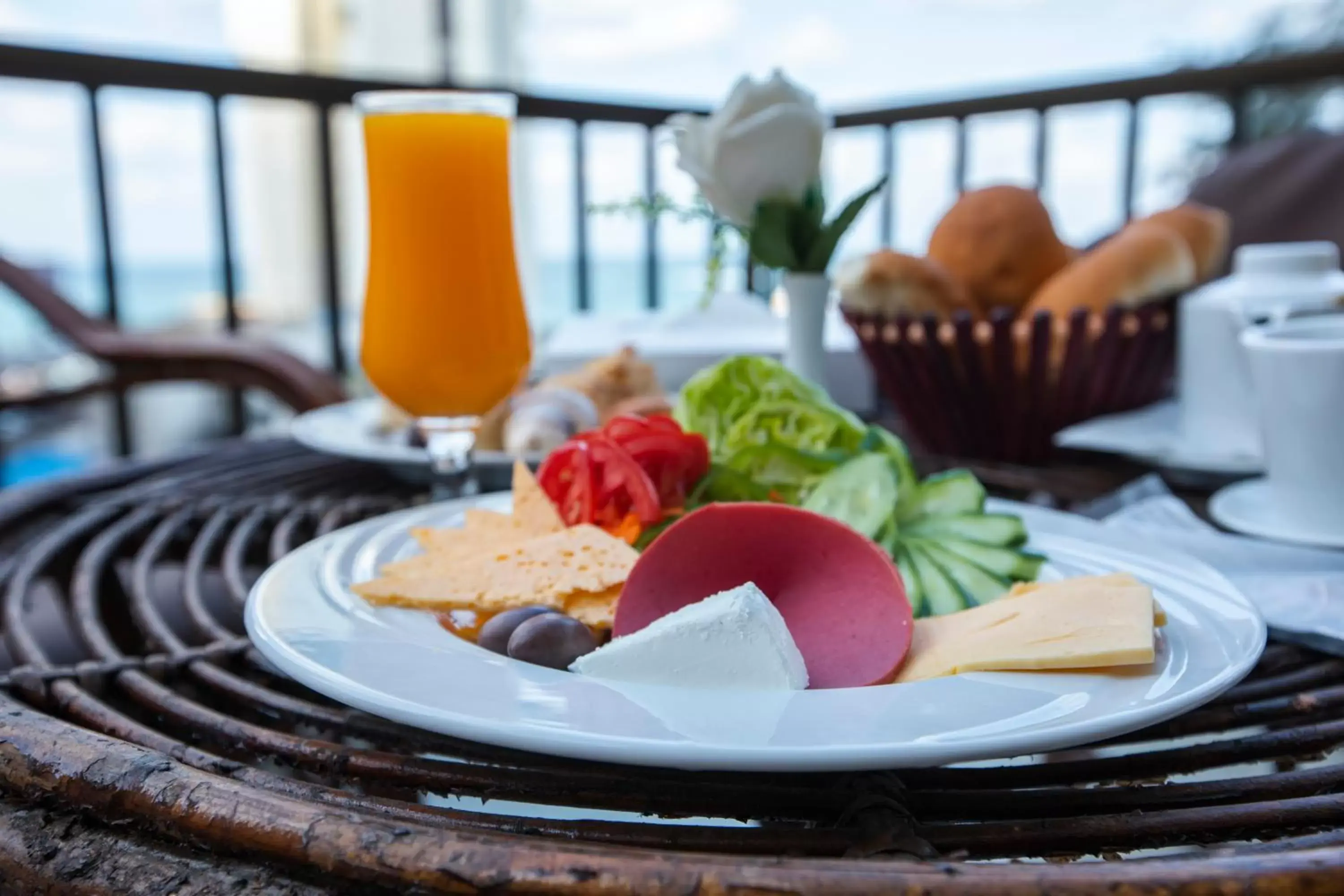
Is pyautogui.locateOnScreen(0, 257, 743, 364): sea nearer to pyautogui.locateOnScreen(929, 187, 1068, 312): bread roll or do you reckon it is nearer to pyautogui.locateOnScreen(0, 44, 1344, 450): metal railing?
pyautogui.locateOnScreen(0, 44, 1344, 450): metal railing

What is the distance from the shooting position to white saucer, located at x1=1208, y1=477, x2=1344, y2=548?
0.73m

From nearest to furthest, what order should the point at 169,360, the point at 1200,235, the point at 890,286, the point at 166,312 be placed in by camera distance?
1. the point at 890,286
2. the point at 1200,235
3. the point at 169,360
4. the point at 166,312

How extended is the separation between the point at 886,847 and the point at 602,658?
0.16m

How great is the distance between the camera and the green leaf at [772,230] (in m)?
0.95

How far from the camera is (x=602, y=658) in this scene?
0.44 m

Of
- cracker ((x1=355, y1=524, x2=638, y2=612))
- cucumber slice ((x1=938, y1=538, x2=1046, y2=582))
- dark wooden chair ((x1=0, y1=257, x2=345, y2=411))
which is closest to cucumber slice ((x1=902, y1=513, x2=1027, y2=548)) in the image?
cucumber slice ((x1=938, y1=538, x2=1046, y2=582))

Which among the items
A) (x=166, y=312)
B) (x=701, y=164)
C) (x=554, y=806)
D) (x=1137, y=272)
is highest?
(x=701, y=164)

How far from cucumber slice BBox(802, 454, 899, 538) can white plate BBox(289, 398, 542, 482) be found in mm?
355

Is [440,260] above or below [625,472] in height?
above

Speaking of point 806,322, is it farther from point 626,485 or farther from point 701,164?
point 626,485

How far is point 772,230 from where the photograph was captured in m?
0.95

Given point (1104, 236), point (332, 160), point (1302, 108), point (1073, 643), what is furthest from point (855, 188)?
point (1302, 108)

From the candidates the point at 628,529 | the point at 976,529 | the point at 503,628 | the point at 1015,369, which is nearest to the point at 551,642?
the point at 503,628

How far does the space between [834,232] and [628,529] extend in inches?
17.0
